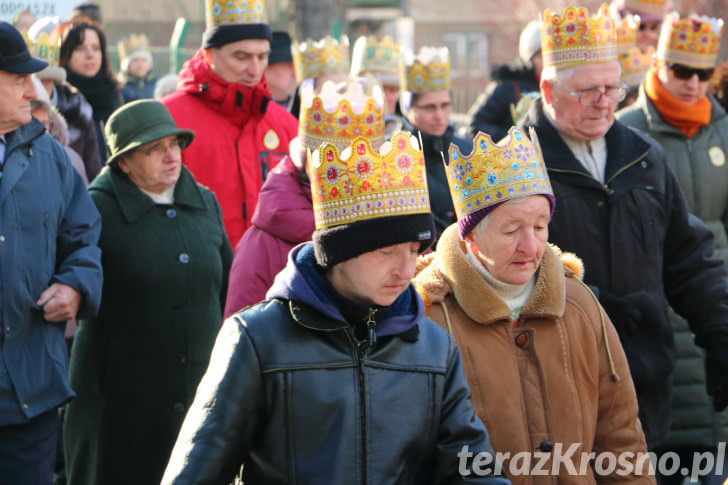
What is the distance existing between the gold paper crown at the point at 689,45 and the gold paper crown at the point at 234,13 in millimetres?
2463

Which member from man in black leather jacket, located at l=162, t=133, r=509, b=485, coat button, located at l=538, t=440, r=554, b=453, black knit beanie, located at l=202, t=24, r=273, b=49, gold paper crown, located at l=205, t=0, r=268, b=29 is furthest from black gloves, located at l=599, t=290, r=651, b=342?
gold paper crown, located at l=205, t=0, r=268, b=29

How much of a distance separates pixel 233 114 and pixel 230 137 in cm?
16

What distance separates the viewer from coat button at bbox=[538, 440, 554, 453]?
14.3 ft

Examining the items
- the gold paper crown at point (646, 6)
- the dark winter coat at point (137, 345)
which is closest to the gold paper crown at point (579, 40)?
the dark winter coat at point (137, 345)

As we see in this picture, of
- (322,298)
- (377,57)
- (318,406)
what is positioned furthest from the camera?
(377,57)

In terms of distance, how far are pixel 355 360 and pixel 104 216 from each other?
271 centimetres

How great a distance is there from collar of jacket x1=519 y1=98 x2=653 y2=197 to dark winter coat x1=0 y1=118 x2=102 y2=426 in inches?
81.7

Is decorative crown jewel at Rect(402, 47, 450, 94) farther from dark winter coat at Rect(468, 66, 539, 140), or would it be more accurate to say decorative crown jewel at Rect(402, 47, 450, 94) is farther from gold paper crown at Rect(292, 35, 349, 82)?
dark winter coat at Rect(468, 66, 539, 140)

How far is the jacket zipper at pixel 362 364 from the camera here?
3711 mm

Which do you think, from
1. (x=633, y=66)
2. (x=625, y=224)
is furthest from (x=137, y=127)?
(x=633, y=66)

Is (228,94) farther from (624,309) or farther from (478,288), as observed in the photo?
(478,288)

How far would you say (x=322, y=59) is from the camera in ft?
31.3

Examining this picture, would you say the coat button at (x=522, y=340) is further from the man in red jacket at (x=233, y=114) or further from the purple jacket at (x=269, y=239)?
the man in red jacket at (x=233, y=114)

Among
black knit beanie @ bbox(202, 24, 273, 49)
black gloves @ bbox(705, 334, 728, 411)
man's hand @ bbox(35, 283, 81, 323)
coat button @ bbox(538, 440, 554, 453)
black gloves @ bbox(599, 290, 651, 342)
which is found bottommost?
black gloves @ bbox(705, 334, 728, 411)
